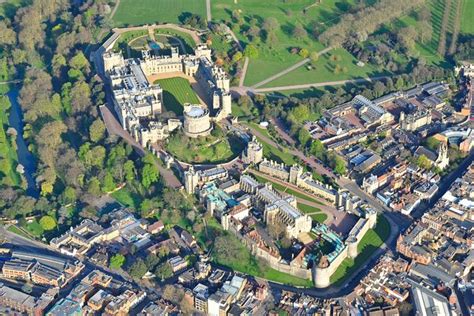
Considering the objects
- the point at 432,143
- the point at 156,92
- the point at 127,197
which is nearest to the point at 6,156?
the point at 127,197

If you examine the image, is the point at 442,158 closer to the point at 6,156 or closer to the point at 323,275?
the point at 323,275

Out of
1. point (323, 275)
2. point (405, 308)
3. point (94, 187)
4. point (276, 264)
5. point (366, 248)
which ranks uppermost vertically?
point (94, 187)

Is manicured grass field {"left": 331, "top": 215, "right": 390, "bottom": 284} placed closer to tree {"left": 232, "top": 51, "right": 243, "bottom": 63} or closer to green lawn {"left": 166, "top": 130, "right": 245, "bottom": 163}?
green lawn {"left": 166, "top": 130, "right": 245, "bottom": 163}

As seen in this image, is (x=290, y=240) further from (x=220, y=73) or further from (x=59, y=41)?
(x=59, y=41)

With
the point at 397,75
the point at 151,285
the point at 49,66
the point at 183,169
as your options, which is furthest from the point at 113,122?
the point at 397,75

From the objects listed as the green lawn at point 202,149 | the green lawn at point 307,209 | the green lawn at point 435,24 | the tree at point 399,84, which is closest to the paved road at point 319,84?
the tree at point 399,84

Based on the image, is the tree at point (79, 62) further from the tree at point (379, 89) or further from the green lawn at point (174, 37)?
the tree at point (379, 89)
